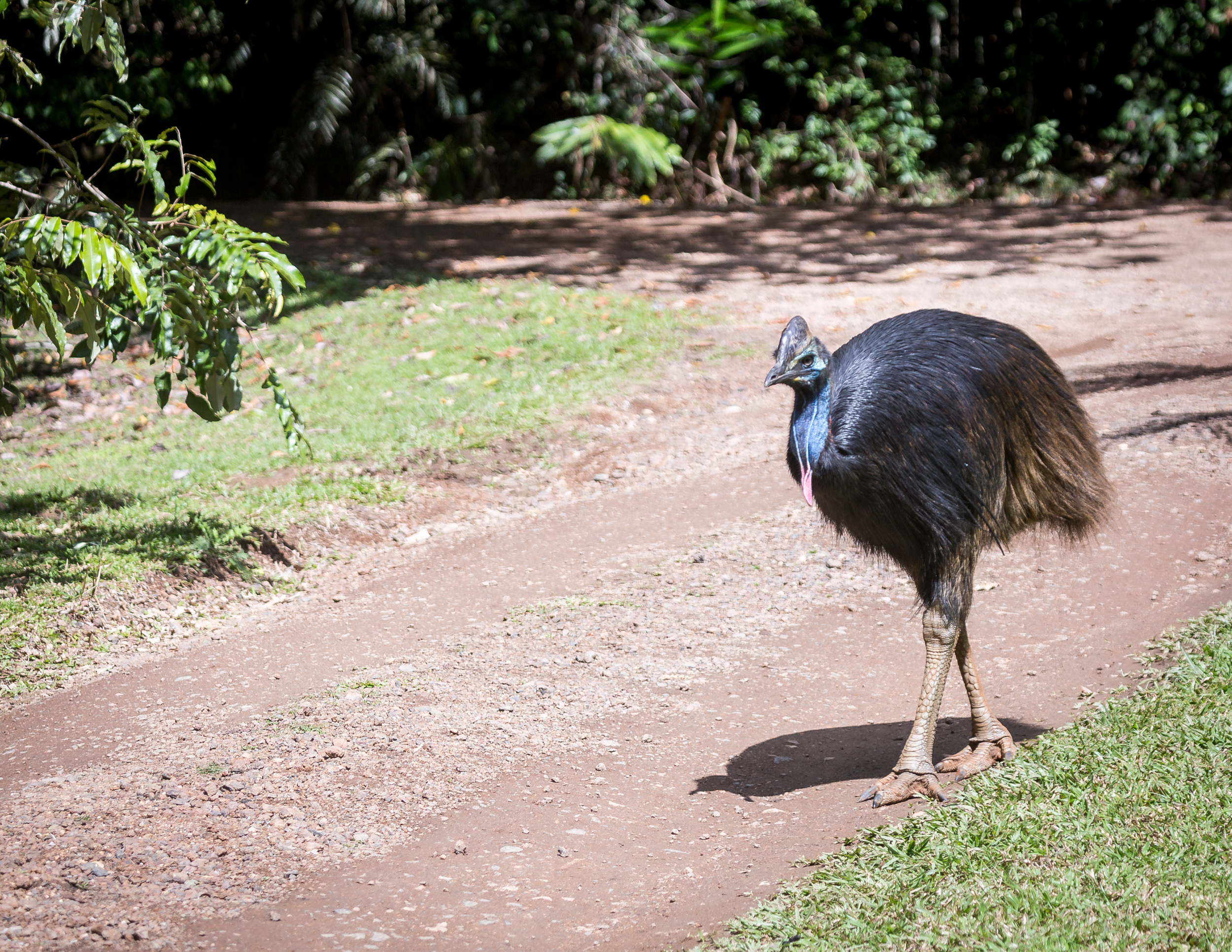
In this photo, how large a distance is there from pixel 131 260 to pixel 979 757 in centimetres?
353

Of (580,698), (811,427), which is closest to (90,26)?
(811,427)

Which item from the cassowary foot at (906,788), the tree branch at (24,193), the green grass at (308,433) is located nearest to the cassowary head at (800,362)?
the cassowary foot at (906,788)

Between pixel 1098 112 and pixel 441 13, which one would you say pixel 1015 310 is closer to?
pixel 1098 112

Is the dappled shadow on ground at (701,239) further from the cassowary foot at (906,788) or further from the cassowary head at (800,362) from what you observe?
the cassowary foot at (906,788)

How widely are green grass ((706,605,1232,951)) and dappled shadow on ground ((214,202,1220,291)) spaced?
25.6 ft

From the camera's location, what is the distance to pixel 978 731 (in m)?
4.14

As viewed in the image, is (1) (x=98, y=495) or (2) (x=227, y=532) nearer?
(2) (x=227, y=532)

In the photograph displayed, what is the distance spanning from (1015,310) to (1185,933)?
7.53 metres

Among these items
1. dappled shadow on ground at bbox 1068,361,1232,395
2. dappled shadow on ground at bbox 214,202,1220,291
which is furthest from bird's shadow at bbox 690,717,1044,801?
dappled shadow on ground at bbox 214,202,1220,291

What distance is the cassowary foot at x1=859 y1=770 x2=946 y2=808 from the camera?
3.88 metres

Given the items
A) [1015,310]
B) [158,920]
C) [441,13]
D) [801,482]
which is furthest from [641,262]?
[158,920]

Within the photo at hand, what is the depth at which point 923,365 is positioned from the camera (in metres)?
3.99

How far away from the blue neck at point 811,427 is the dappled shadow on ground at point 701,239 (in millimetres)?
7473

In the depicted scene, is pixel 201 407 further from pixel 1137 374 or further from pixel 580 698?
Result: pixel 1137 374
